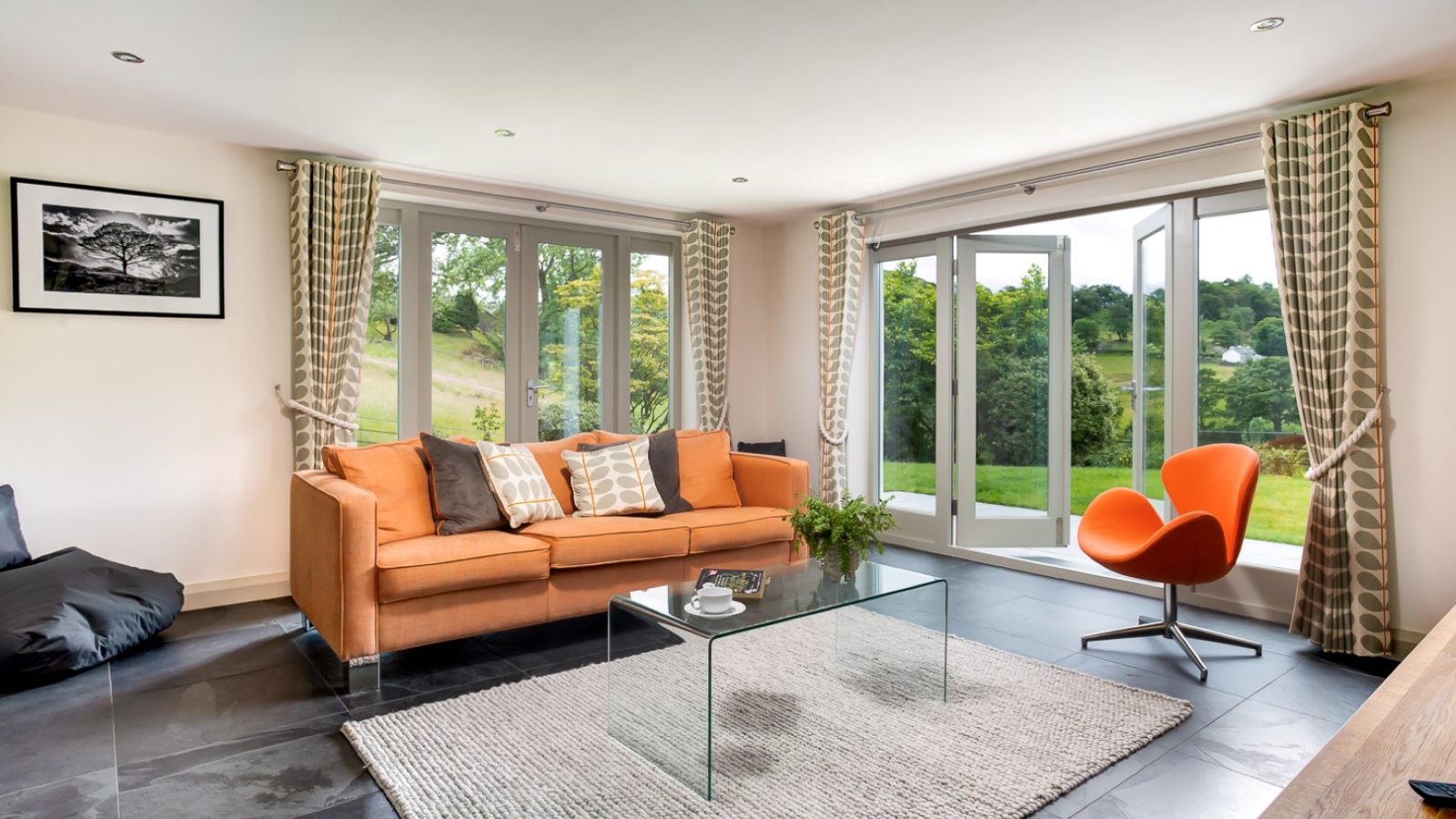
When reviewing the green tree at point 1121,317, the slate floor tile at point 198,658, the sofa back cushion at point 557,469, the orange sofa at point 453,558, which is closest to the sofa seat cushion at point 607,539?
the orange sofa at point 453,558

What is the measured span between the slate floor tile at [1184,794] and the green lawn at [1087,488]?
2174 millimetres

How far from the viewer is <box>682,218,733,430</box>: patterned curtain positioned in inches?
237

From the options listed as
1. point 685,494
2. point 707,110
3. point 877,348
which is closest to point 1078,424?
point 877,348

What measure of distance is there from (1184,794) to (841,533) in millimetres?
1249

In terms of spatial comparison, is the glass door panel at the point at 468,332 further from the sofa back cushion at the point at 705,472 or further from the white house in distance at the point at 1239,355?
the white house in distance at the point at 1239,355

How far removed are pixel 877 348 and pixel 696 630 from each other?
4010 millimetres

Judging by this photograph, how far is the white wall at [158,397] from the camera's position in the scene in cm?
381

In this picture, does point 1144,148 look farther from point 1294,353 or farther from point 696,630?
point 696,630

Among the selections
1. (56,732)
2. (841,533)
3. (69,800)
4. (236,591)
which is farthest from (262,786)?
(236,591)

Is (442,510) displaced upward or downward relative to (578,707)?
upward

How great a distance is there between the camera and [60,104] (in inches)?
145

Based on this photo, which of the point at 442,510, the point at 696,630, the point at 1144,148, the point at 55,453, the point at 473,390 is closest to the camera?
the point at 696,630

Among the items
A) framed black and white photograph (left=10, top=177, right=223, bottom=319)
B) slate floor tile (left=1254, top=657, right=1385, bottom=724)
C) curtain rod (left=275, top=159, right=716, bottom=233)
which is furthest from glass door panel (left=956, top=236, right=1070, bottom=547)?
framed black and white photograph (left=10, top=177, right=223, bottom=319)

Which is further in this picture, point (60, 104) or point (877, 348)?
point (877, 348)
